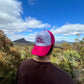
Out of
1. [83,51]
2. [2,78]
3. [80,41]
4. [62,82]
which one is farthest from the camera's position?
[80,41]

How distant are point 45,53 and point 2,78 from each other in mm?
5451

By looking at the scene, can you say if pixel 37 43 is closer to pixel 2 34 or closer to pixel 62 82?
pixel 62 82

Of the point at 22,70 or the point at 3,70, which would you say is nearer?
the point at 22,70

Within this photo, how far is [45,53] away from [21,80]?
444 millimetres

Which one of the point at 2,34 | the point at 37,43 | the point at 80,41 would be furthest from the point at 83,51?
the point at 37,43

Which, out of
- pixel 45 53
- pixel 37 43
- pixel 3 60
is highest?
pixel 37 43

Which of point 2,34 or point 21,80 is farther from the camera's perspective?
point 2,34

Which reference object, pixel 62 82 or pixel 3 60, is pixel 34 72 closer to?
pixel 62 82

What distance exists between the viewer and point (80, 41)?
2552 centimetres

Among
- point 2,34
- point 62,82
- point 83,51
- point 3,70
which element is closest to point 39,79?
point 62,82

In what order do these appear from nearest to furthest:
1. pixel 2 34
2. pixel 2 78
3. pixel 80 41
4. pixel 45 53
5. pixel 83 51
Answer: pixel 45 53 < pixel 2 78 < pixel 2 34 < pixel 83 51 < pixel 80 41

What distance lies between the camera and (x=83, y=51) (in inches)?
896

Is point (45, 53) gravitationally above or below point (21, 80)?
above

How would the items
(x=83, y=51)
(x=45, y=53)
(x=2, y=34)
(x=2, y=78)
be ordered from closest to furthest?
(x=45, y=53) < (x=2, y=78) < (x=2, y=34) < (x=83, y=51)
